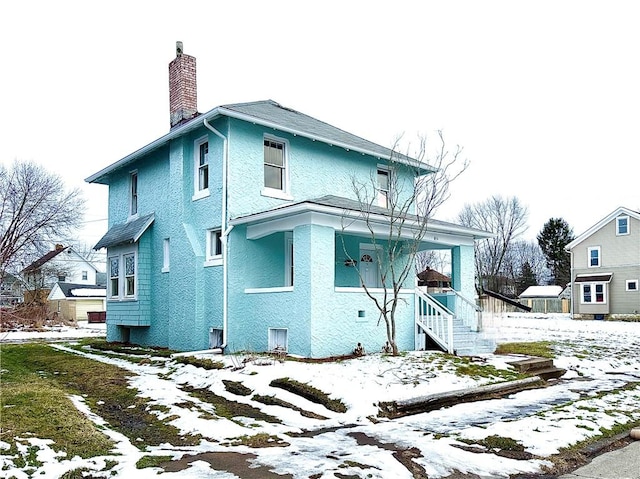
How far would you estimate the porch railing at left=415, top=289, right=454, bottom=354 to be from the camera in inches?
492

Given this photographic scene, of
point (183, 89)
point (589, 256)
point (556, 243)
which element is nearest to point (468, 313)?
point (183, 89)

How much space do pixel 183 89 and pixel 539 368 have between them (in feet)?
40.5

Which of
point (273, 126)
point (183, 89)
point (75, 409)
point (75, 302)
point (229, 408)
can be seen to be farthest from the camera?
point (75, 302)

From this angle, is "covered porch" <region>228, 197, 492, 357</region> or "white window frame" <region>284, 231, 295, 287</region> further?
"white window frame" <region>284, 231, 295, 287</region>

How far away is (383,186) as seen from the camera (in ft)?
55.6

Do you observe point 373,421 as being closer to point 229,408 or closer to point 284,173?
point 229,408

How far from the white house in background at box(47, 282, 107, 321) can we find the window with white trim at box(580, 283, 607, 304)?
34015mm

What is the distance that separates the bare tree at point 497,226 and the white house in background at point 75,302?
3652 cm

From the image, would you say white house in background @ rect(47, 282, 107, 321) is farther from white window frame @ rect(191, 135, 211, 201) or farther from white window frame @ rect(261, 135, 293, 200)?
white window frame @ rect(261, 135, 293, 200)

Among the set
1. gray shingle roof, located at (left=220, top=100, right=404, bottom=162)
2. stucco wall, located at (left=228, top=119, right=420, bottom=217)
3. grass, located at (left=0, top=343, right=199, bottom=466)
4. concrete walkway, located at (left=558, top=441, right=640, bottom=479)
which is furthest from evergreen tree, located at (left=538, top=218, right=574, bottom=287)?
concrete walkway, located at (left=558, top=441, right=640, bottom=479)

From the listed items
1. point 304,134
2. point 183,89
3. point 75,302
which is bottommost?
point 75,302

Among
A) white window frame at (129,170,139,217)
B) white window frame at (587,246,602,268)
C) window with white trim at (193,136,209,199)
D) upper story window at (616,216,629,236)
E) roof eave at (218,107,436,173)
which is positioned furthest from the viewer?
white window frame at (587,246,602,268)

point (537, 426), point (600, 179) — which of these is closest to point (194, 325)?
point (537, 426)

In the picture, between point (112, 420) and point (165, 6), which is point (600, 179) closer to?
point (165, 6)
